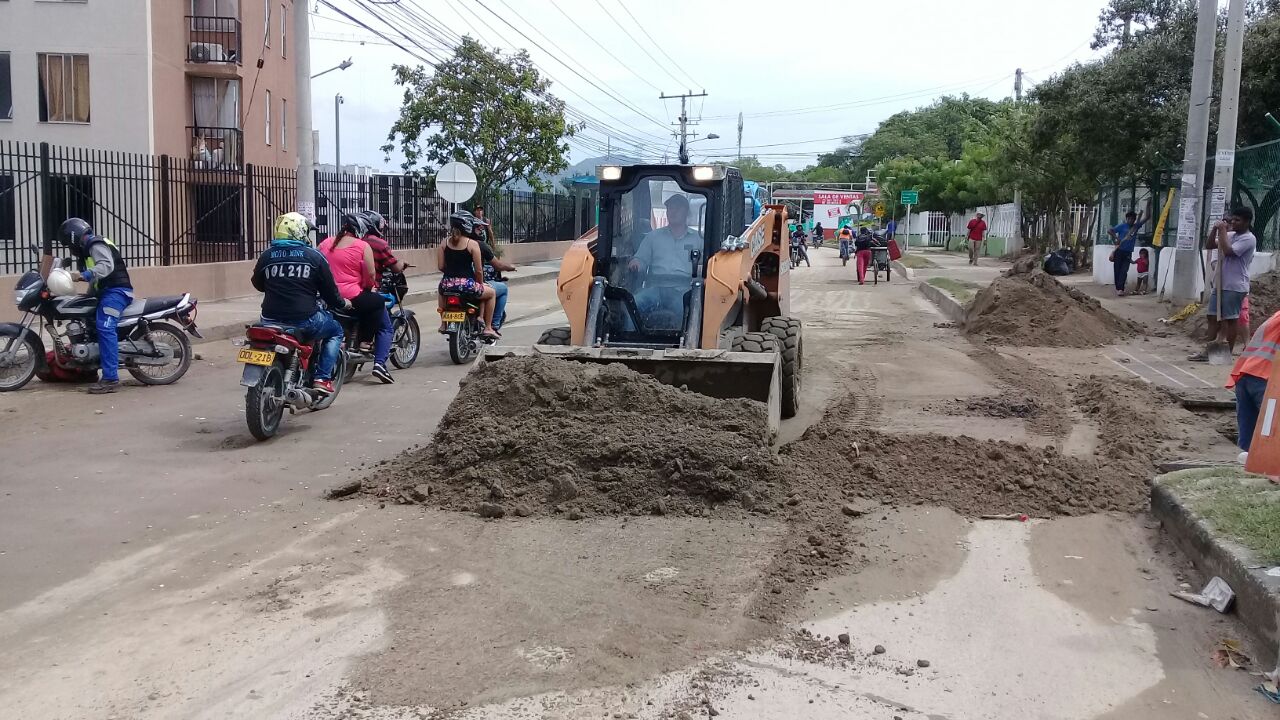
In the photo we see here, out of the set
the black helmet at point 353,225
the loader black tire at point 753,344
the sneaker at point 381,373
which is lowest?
the sneaker at point 381,373

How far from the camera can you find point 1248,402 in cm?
711

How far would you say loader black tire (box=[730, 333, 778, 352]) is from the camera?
872cm

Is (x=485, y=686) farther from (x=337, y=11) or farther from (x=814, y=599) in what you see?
(x=337, y=11)

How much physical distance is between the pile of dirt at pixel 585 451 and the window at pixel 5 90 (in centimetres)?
2597

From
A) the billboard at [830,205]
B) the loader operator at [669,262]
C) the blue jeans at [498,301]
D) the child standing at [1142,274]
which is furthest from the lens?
the billboard at [830,205]

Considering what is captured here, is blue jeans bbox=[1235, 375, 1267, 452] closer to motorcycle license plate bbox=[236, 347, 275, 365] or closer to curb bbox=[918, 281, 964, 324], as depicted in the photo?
motorcycle license plate bbox=[236, 347, 275, 365]

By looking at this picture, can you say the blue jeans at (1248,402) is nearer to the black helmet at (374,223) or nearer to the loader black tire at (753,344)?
the loader black tire at (753,344)

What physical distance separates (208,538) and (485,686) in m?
2.56

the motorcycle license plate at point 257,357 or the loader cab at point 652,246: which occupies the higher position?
the loader cab at point 652,246

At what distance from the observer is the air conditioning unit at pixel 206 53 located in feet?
A: 99.2

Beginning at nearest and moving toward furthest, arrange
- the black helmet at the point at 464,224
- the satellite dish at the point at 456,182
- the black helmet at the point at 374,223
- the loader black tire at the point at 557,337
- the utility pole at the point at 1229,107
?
1. the loader black tire at the point at 557,337
2. the black helmet at the point at 374,223
3. the black helmet at the point at 464,224
4. the utility pole at the point at 1229,107
5. the satellite dish at the point at 456,182

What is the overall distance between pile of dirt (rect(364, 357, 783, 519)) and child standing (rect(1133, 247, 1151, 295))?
17.5m

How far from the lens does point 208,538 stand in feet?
19.4

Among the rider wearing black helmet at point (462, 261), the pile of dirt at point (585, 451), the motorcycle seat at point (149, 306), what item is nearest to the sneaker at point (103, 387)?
the motorcycle seat at point (149, 306)
